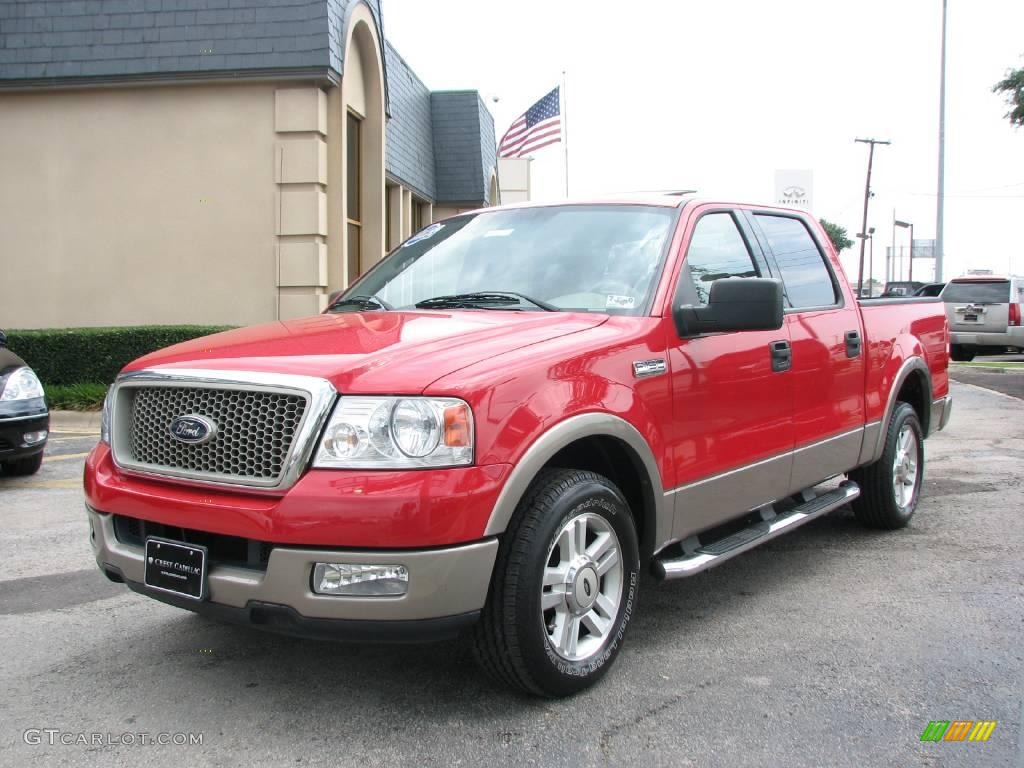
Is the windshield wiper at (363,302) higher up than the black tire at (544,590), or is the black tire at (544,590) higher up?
the windshield wiper at (363,302)

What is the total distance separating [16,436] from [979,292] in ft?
60.2

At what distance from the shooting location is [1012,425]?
10438 millimetres

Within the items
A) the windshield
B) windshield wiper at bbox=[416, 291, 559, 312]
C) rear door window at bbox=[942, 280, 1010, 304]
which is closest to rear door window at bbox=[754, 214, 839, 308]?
the windshield

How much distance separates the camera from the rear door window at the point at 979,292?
19.4 m

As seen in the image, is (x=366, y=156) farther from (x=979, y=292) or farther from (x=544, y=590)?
(x=544, y=590)

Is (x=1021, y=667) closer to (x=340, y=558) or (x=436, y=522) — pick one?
(x=436, y=522)

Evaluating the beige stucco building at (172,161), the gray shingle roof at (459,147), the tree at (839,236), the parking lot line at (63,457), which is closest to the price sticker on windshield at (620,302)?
the parking lot line at (63,457)

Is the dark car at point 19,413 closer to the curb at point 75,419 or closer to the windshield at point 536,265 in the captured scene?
the curb at point 75,419

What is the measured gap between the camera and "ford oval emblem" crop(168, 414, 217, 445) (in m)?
3.14

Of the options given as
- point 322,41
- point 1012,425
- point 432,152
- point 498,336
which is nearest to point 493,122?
point 432,152

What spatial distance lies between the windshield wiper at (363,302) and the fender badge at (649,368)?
1.28 meters

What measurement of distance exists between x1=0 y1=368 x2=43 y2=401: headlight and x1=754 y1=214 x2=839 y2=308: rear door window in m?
5.43

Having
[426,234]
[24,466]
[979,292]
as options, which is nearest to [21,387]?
[24,466]

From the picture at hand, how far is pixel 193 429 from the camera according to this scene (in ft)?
10.4
